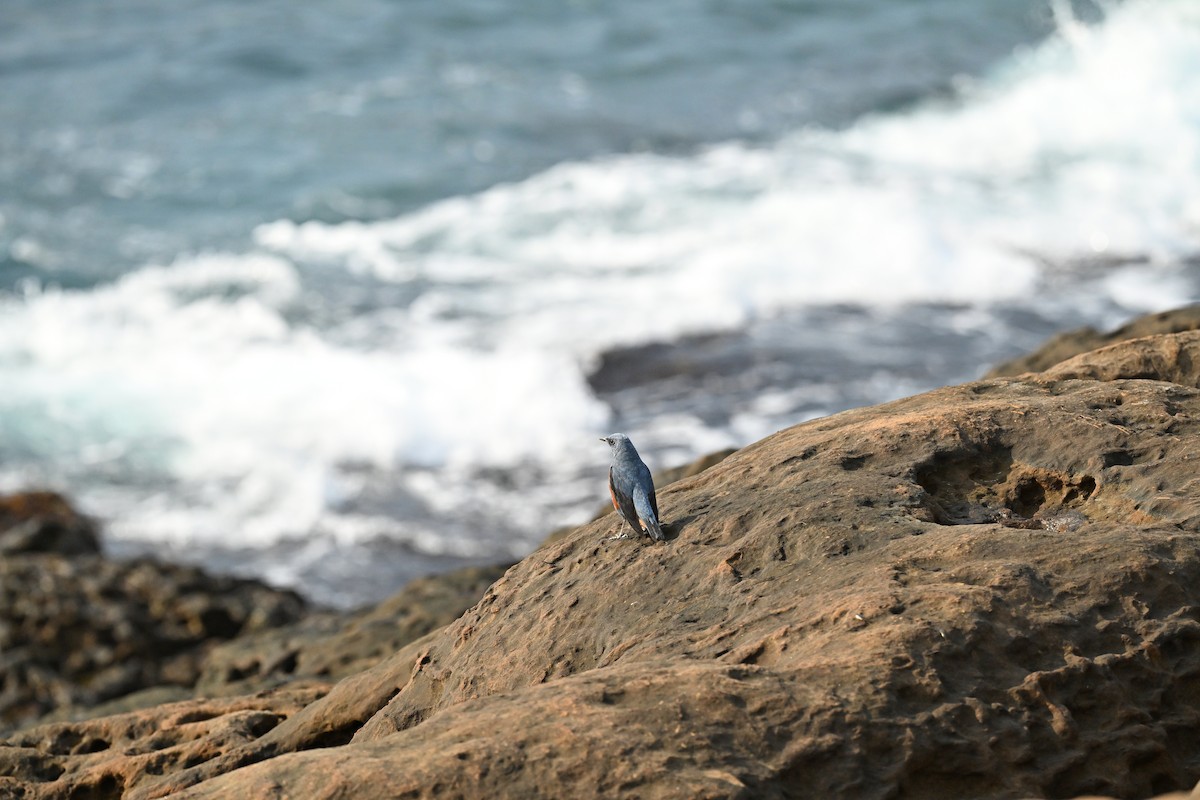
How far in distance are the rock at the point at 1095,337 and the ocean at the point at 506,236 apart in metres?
3.91

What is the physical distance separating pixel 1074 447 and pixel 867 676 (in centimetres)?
150

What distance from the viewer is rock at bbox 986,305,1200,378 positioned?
25.3 ft

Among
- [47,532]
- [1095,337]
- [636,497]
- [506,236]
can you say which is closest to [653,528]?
[636,497]

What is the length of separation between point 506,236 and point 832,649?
46.0 feet

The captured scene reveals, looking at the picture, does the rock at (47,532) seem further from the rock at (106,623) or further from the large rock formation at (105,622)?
the rock at (106,623)

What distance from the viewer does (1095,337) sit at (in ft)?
27.2

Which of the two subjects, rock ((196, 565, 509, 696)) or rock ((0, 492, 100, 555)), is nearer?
rock ((196, 565, 509, 696))

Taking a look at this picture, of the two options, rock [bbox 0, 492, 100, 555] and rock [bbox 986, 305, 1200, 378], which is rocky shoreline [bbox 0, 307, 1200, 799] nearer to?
rock [bbox 986, 305, 1200, 378]

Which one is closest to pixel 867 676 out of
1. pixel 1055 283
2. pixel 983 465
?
pixel 983 465

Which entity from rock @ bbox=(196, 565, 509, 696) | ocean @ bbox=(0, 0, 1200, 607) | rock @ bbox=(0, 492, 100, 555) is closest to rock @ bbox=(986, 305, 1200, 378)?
rock @ bbox=(196, 565, 509, 696)

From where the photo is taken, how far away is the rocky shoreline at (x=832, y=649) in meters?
3.61

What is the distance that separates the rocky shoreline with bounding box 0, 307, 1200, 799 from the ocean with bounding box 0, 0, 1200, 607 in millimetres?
5859

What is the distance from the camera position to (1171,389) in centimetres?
520

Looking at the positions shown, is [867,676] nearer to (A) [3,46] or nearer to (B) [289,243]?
(B) [289,243]
